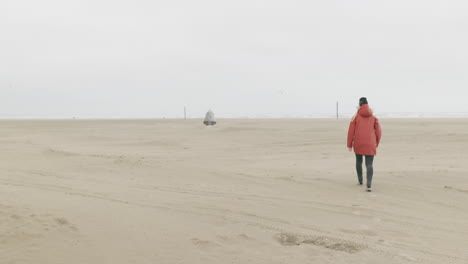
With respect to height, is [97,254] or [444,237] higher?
[97,254]

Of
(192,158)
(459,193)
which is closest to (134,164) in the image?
(192,158)

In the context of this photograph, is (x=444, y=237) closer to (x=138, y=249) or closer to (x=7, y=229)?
(x=138, y=249)

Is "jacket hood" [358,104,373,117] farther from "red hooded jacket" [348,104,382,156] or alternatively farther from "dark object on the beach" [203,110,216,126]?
"dark object on the beach" [203,110,216,126]

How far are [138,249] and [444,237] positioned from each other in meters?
3.78

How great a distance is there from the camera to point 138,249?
4023 millimetres

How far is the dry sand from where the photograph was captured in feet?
13.3

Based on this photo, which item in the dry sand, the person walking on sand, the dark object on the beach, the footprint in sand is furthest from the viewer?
the dark object on the beach

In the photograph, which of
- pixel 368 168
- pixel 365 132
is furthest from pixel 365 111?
pixel 368 168

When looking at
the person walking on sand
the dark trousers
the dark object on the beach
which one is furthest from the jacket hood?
the dark object on the beach

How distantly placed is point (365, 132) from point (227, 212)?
3.98 metres

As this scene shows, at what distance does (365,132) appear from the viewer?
8180 millimetres

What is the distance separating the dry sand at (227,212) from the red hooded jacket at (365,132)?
0.78 meters

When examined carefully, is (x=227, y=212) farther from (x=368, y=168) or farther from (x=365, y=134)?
(x=365, y=134)

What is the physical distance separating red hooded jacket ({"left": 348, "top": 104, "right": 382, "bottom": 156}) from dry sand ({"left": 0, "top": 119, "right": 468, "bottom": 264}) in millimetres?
775
